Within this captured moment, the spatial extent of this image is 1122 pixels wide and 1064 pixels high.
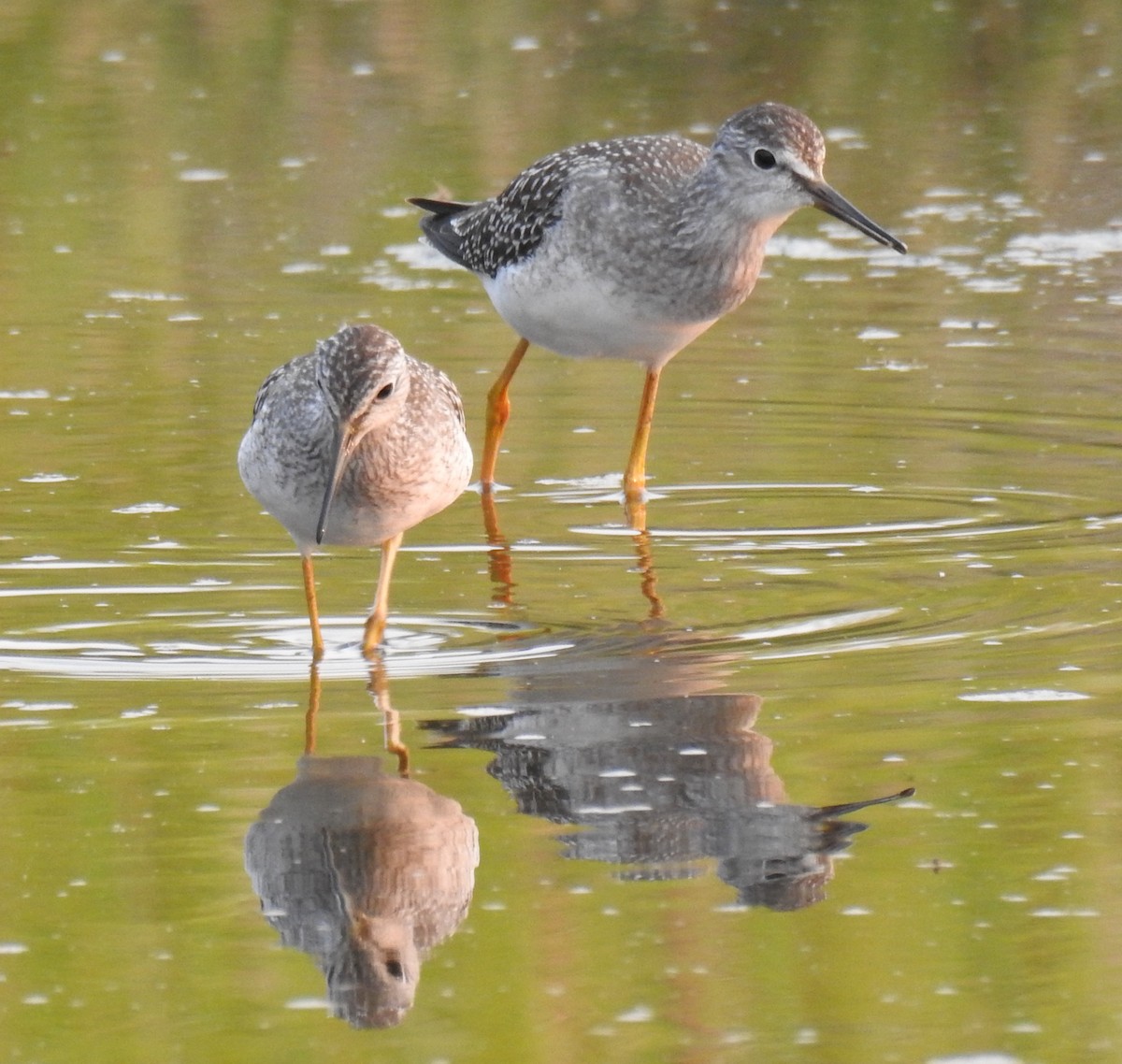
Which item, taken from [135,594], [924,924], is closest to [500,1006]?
[924,924]

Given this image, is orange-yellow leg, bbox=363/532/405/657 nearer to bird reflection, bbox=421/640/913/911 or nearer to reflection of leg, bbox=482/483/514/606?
reflection of leg, bbox=482/483/514/606

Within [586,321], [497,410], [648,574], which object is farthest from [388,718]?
[497,410]

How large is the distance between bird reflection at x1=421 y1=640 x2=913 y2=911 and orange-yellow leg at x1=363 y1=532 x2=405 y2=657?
59 cm

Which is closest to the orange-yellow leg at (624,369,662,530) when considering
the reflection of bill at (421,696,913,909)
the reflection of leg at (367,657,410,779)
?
the reflection of leg at (367,657,410,779)

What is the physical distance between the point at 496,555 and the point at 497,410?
1.78m

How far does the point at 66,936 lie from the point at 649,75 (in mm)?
13763

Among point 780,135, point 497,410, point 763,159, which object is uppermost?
point 780,135

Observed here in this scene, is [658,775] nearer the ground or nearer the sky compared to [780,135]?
nearer the ground

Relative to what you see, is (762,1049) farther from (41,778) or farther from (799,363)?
(799,363)

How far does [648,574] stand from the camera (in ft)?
24.8

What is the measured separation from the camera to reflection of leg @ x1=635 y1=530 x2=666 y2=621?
23.1 feet

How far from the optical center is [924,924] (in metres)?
4.59

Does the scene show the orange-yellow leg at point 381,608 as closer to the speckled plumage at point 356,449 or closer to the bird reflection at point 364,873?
the speckled plumage at point 356,449

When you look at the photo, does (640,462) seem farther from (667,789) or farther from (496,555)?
(667,789)
